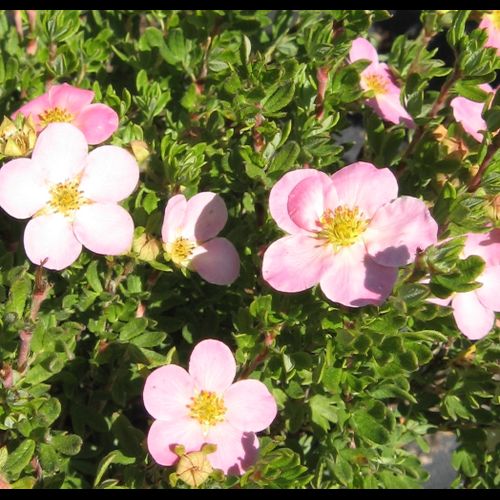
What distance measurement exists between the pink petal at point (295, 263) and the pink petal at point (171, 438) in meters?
0.32

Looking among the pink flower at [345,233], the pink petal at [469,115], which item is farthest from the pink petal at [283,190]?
the pink petal at [469,115]

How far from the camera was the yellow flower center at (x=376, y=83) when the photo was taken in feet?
5.75

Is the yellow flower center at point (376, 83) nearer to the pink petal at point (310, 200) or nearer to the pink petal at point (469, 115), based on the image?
the pink petal at point (469, 115)

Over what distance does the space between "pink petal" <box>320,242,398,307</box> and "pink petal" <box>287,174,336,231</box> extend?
9 cm

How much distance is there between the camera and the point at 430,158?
1.63 metres

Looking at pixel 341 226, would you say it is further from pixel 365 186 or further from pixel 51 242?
pixel 51 242

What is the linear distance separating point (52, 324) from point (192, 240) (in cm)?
33

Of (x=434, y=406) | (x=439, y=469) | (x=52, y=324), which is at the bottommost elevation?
(x=439, y=469)

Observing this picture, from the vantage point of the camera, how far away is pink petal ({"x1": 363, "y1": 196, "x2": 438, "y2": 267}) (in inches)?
49.8

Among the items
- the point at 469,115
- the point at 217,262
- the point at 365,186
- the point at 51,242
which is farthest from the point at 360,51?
the point at 51,242

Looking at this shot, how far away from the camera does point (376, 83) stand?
1.79 meters

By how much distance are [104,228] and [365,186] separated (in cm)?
51
